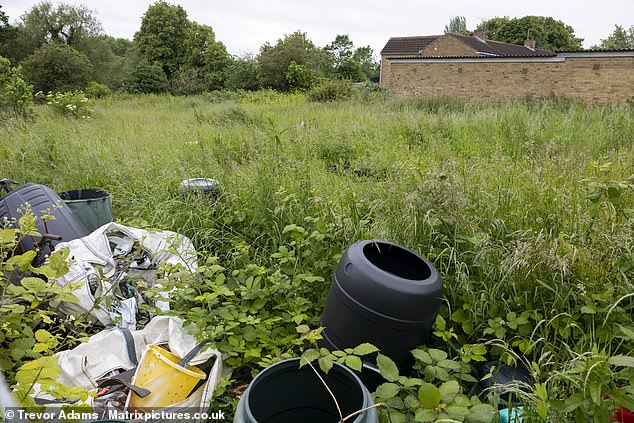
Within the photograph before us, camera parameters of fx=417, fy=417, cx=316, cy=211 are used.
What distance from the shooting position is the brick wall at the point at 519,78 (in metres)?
16.0

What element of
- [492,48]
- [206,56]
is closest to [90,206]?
[206,56]

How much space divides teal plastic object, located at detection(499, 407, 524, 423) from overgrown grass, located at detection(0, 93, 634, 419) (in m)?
0.15

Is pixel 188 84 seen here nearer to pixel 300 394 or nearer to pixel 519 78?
pixel 519 78

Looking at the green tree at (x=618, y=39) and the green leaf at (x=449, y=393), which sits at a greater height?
the green tree at (x=618, y=39)

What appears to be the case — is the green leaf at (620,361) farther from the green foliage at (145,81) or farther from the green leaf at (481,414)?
the green foliage at (145,81)

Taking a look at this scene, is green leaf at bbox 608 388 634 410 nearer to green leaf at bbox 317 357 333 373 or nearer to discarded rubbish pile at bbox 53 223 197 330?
green leaf at bbox 317 357 333 373

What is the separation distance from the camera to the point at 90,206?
376cm

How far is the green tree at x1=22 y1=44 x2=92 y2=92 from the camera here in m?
24.5

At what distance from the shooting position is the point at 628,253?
221 centimetres

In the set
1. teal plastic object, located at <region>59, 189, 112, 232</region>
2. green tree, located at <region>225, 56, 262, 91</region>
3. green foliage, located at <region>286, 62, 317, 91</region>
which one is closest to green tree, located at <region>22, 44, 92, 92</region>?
green tree, located at <region>225, 56, 262, 91</region>

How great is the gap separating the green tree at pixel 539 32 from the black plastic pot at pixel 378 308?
179 feet

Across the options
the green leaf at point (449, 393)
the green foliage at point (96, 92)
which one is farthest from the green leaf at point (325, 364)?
the green foliage at point (96, 92)

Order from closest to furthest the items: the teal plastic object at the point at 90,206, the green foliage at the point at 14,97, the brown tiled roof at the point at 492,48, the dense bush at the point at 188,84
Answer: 1. the teal plastic object at the point at 90,206
2. the green foliage at the point at 14,97
3. the dense bush at the point at 188,84
4. the brown tiled roof at the point at 492,48

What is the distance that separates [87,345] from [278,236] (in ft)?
4.99
